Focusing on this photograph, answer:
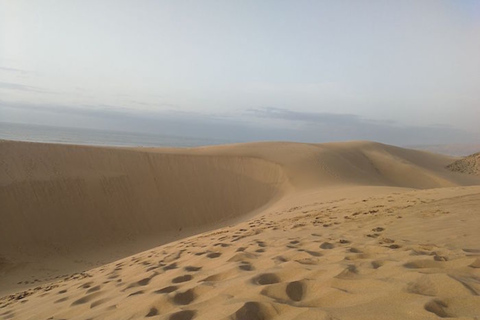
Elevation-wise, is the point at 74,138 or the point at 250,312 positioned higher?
the point at 250,312

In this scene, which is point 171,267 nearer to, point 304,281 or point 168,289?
point 168,289

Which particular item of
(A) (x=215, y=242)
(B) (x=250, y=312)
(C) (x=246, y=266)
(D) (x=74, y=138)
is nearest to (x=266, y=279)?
(C) (x=246, y=266)

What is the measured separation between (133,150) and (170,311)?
57.7ft

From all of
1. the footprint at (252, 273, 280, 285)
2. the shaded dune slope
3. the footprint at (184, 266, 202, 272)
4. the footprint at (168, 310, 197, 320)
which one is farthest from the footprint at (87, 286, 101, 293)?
the shaded dune slope

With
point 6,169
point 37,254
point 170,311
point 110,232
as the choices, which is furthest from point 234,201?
point 170,311

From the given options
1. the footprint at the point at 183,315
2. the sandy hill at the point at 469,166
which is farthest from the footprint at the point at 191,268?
the sandy hill at the point at 469,166

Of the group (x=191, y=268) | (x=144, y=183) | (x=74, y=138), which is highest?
(x=191, y=268)

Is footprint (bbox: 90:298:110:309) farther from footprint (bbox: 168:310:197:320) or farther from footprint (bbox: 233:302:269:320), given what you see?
footprint (bbox: 233:302:269:320)

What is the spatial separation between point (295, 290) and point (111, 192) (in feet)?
45.0

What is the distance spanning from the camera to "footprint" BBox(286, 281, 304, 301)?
98.3 inches

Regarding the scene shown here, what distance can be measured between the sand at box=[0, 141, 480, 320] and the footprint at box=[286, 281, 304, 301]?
14mm

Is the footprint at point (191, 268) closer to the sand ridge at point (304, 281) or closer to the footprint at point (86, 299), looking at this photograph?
the sand ridge at point (304, 281)

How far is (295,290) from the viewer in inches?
103

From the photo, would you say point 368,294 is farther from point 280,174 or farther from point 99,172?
point 280,174
